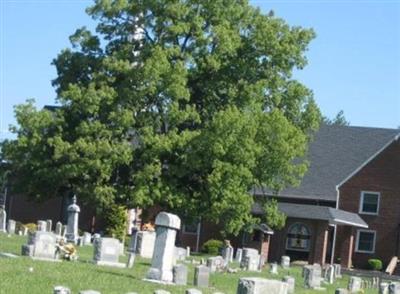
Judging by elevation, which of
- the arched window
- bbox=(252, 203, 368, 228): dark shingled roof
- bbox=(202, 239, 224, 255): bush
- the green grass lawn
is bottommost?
the green grass lawn

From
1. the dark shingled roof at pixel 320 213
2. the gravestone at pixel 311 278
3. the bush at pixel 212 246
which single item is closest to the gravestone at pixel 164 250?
the gravestone at pixel 311 278

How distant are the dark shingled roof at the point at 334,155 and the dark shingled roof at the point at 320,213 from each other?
2.01 m

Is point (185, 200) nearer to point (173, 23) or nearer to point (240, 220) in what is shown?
point (240, 220)

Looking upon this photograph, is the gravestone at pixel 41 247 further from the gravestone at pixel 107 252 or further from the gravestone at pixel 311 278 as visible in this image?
the gravestone at pixel 311 278

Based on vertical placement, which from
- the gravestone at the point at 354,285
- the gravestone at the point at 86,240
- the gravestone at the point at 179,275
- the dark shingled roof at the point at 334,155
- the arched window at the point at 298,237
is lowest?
the gravestone at the point at 179,275

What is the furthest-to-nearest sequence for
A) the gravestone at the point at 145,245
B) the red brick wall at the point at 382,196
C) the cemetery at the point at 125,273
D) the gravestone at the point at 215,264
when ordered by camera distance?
the red brick wall at the point at 382,196 < the gravestone at the point at 145,245 < the gravestone at the point at 215,264 < the cemetery at the point at 125,273

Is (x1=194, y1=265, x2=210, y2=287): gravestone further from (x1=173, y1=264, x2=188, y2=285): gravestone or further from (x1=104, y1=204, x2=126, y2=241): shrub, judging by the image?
(x1=104, y1=204, x2=126, y2=241): shrub

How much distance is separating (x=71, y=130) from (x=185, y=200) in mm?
6607

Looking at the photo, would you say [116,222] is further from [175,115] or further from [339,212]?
[339,212]

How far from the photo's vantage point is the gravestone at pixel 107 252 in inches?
1090

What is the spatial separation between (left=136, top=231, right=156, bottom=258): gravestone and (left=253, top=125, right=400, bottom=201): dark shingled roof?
21.6 m

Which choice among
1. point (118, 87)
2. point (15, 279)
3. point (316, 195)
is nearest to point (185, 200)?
point (118, 87)

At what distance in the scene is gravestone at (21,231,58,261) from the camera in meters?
25.9

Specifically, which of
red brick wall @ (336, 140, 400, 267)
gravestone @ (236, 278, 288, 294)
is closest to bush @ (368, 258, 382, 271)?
red brick wall @ (336, 140, 400, 267)
